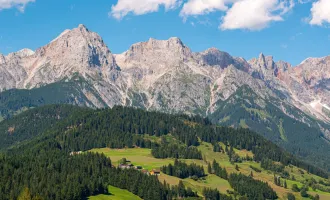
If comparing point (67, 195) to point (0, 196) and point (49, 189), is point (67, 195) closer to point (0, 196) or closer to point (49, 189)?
point (49, 189)

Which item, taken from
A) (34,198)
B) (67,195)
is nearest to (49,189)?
(67,195)

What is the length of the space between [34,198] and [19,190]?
32238mm

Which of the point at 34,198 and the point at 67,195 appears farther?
the point at 67,195

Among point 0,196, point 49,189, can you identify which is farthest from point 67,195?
point 0,196

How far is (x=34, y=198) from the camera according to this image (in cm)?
16688

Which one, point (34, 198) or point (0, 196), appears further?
point (0, 196)

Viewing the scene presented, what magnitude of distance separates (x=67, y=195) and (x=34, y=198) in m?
30.6

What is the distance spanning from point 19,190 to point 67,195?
18.9 m

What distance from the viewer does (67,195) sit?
197 meters

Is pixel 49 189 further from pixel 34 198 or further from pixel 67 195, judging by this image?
pixel 34 198

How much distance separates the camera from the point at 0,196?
188625 millimetres

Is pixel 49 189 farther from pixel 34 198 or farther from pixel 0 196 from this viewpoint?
pixel 34 198

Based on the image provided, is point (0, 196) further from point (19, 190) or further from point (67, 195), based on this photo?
point (67, 195)

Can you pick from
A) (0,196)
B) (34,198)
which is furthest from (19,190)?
(34,198)
